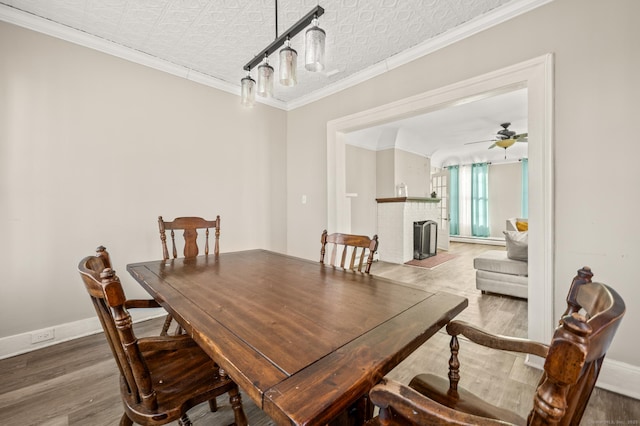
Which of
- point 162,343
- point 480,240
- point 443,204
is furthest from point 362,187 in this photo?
point 162,343

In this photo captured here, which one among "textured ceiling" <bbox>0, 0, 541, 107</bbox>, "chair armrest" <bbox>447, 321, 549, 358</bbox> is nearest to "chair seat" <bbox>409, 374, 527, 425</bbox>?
"chair armrest" <bbox>447, 321, 549, 358</bbox>

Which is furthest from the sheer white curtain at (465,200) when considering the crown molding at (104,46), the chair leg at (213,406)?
the chair leg at (213,406)

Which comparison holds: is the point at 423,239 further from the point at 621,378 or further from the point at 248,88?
the point at 248,88

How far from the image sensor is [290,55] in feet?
4.55

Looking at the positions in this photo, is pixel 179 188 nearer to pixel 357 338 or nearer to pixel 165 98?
Answer: pixel 165 98

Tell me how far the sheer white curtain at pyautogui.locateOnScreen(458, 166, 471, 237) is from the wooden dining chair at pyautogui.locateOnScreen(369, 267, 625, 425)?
853 centimetres

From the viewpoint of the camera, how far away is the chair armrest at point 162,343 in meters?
0.92

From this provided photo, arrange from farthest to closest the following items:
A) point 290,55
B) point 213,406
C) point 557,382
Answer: point 213,406 → point 290,55 → point 557,382

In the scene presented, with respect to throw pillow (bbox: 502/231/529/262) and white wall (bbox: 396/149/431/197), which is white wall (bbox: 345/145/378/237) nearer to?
white wall (bbox: 396/149/431/197)

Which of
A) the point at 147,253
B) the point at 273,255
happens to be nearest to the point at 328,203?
the point at 273,255

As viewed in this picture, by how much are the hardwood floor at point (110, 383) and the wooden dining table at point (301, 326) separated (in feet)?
2.49

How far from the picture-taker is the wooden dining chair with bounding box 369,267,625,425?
45 cm

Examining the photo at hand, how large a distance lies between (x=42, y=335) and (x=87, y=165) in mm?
1399

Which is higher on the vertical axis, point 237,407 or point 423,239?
point 423,239
